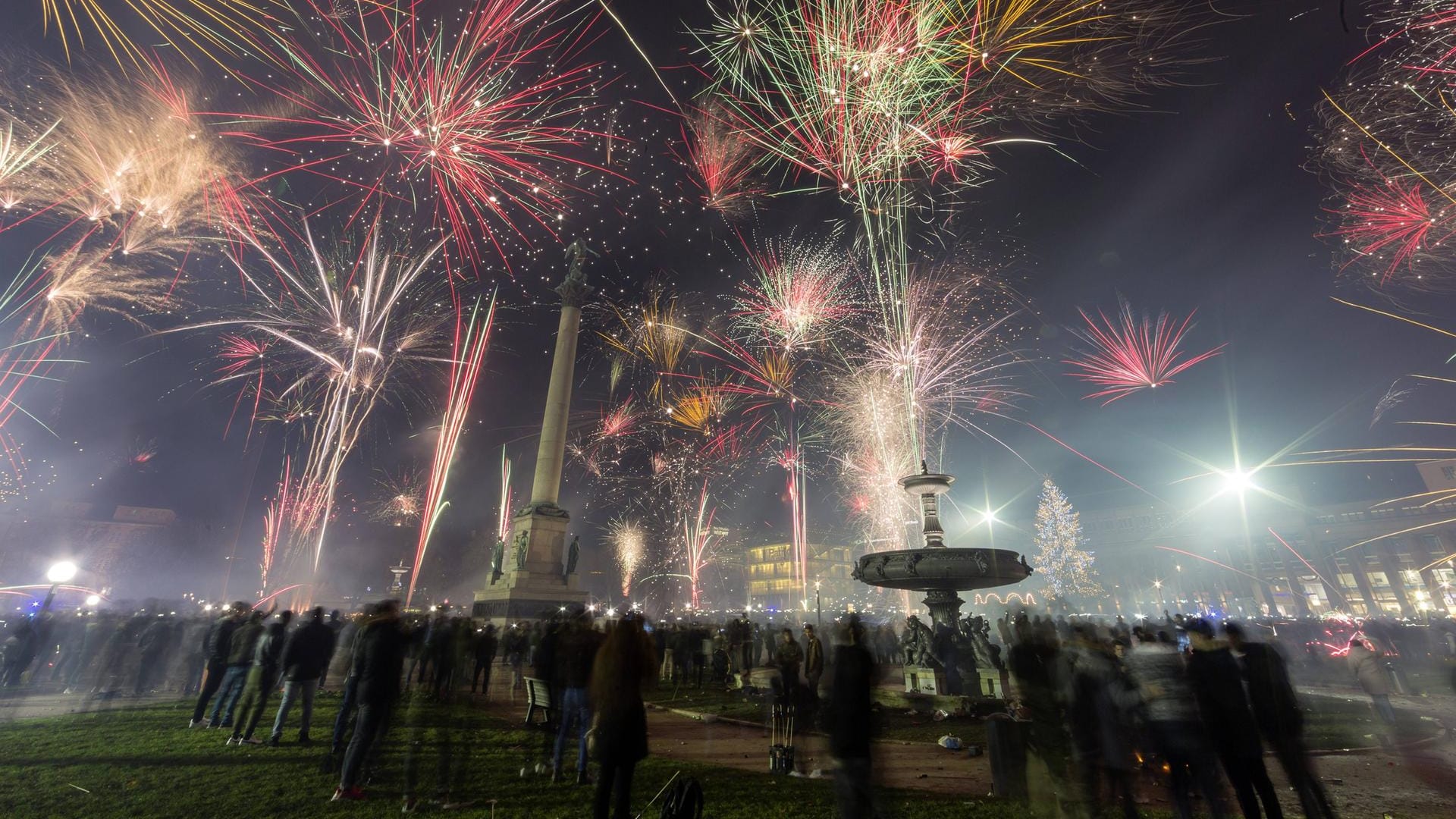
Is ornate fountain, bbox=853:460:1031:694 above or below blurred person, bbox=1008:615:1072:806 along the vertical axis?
above

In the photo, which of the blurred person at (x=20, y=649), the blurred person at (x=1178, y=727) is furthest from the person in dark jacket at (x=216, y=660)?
the blurred person at (x=1178, y=727)

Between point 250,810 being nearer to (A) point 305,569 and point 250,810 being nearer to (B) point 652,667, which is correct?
(B) point 652,667

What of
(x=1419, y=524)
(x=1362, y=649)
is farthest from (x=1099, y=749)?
(x=1419, y=524)

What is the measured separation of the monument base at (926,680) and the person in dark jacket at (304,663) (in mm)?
11544

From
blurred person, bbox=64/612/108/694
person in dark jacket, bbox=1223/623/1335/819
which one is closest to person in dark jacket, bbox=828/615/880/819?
person in dark jacket, bbox=1223/623/1335/819

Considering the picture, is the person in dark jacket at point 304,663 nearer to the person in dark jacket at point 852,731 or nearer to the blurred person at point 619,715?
the blurred person at point 619,715

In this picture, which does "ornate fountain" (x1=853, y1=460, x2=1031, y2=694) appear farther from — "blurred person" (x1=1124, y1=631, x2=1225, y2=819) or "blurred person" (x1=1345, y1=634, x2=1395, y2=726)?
"blurred person" (x1=1124, y1=631, x2=1225, y2=819)

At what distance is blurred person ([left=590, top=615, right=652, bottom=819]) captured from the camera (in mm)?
4691

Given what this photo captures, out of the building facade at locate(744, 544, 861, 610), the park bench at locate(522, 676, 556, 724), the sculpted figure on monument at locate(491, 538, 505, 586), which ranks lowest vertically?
the park bench at locate(522, 676, 556, 724)

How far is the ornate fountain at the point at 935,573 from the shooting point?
1244 centimetres

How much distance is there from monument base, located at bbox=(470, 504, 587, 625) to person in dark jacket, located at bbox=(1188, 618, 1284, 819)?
A: 24.3 m

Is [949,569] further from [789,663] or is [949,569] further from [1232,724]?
[1232,724]

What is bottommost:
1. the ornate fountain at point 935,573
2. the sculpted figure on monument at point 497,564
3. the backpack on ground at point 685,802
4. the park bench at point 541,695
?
the backpack on ground at point 685,802

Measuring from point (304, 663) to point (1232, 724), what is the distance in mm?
11370
